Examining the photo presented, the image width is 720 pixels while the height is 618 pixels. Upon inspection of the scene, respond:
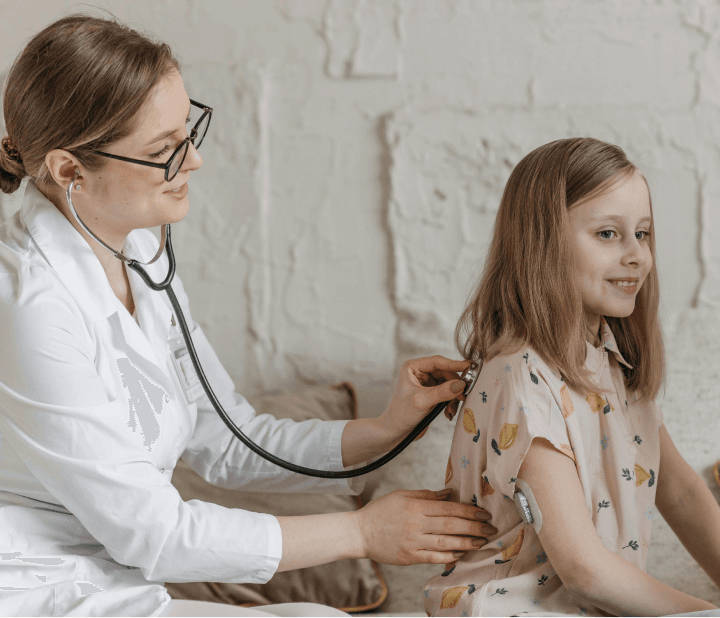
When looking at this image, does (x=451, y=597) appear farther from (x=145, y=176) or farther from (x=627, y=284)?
(x=145, y=176)

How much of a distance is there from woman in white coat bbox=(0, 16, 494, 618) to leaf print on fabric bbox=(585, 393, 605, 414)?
8.7 inches

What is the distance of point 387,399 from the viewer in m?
1.68

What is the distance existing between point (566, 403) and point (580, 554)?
23 cm

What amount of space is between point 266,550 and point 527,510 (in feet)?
1.32

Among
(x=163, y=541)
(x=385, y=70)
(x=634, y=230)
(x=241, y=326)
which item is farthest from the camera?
(x=241, y=326)

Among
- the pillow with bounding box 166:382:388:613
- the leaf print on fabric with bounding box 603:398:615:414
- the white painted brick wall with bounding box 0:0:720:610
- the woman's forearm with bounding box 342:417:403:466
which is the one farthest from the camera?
the white painted brick wall with bounding box 0:0:720:610

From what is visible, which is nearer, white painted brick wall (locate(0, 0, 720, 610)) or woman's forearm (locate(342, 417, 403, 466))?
woman's forearm (locate(342, 417, 403, 466))

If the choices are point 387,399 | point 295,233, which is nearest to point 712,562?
point 387,399

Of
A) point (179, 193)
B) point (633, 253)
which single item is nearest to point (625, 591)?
point (633, 253)

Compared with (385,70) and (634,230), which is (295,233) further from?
(634,230)

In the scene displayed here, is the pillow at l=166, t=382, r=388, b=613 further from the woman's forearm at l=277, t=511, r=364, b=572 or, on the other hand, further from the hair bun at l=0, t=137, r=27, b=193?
the hair bun at l=0, t=137, r=27, b=193

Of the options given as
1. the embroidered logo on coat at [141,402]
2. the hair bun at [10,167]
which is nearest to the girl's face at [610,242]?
the embroidered logo on coat at [141,402]

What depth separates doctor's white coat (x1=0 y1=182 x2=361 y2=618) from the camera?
92cm

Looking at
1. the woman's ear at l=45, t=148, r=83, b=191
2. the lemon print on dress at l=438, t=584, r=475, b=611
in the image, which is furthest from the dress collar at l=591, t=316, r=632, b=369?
the woman's ear at l=45, t=148, r=83, b=191
